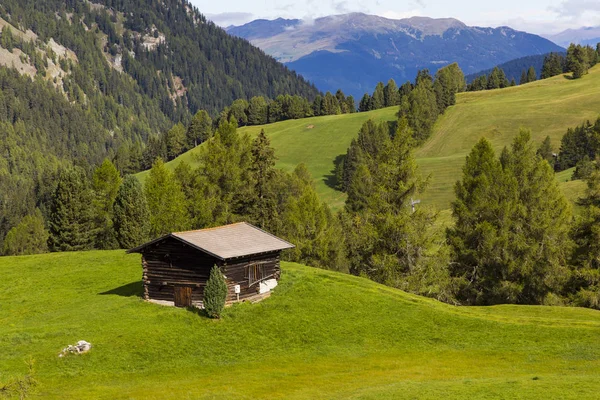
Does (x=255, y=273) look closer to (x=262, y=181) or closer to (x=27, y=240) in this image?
(x=262, y=181)

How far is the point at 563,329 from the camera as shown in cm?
4247

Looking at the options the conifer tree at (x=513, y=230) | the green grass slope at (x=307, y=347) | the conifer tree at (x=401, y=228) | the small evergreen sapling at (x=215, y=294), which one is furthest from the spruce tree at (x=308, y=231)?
the small evergreen sapling at (x=215, y=294)

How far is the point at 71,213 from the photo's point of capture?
268 feet

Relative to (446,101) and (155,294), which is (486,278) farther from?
(446,101)

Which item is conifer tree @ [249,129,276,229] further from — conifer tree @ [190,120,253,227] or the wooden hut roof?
the wooden hut roof

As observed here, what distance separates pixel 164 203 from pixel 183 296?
3136 centimetres

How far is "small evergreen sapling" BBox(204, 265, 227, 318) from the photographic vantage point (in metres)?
43.5

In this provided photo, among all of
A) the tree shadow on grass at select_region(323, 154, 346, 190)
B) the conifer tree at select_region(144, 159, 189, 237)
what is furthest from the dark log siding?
the tree shadow on grass at select_region(323, 154, 346, 190)

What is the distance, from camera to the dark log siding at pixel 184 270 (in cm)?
4591

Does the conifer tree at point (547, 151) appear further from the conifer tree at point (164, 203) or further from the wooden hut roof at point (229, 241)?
the wooden hut roof at point (229, 241)

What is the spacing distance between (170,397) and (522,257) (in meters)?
39.1

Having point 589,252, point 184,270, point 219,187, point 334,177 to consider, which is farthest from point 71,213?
point 334,177

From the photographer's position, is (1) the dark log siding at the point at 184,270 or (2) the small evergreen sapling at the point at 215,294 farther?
(1) the dark log siding at the point at 184,270

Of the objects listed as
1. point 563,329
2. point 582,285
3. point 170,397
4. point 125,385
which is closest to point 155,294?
point 125,385
